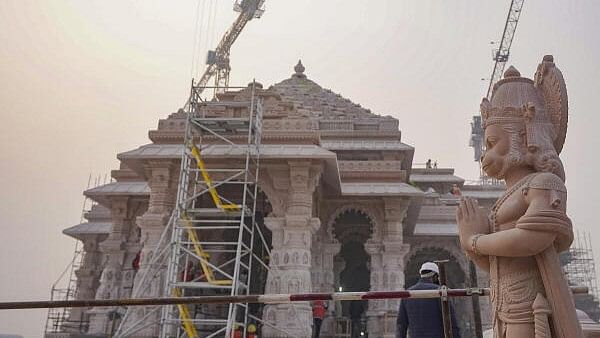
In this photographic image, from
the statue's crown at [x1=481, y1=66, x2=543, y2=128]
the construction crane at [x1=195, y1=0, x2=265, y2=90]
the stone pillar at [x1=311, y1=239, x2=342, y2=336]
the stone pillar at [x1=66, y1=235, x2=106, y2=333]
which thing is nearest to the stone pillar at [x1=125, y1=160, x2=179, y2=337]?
the stone pillar at [x1=311, y1=239, x2=342, y2=336]

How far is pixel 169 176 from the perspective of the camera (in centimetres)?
1245

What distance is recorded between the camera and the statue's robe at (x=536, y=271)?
8.43 ft

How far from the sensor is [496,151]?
3.09 m

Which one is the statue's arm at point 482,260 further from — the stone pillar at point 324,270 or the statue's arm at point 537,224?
the stone pillar at point 324,270

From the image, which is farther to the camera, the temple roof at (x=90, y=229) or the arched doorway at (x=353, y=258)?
the temple roof at (x=90, y=229)

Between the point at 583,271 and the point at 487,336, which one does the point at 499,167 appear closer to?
the point at 487,336

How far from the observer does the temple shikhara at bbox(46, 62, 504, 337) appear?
11.4 m

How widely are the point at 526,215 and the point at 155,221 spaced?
408 inches

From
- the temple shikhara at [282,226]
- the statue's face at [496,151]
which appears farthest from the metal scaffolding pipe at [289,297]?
the temple shikhara at [282,226]

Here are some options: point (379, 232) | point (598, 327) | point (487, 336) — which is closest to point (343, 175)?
point (379, 232)

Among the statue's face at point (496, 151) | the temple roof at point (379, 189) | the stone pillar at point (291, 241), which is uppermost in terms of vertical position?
the temple roof at point (379, 189)

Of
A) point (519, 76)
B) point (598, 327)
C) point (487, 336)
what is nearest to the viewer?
point (519, 76)

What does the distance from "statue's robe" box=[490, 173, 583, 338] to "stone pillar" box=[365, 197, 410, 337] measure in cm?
1065

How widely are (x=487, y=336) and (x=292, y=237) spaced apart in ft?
20.4
